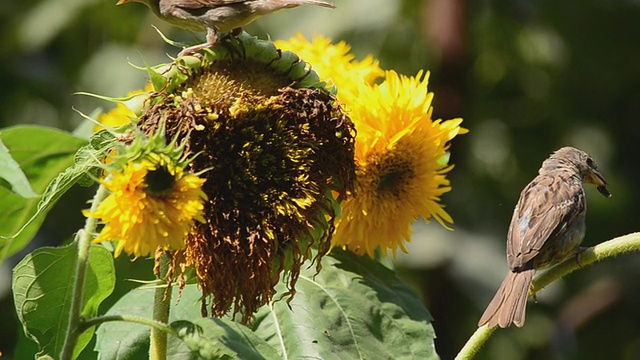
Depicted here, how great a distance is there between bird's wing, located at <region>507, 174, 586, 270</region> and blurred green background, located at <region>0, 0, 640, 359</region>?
4732 mm

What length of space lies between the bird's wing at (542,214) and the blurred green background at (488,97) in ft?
15.5

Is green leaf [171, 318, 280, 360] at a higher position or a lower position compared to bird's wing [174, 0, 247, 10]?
lower

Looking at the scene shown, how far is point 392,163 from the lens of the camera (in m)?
2.32

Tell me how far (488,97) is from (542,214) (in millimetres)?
6000

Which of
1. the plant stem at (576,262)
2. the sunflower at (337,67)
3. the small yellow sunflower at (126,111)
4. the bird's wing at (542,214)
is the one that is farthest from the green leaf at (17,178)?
the bird's wing at (542,214)

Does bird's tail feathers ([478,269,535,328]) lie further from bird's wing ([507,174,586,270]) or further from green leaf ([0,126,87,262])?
green leaf ([0,126,87,262])

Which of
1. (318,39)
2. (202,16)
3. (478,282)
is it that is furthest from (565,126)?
(202,16)

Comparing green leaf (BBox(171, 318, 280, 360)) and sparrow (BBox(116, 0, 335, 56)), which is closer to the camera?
green leaf (BBox(171, 318, 280, 360))

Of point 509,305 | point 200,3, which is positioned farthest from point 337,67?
point 509,305

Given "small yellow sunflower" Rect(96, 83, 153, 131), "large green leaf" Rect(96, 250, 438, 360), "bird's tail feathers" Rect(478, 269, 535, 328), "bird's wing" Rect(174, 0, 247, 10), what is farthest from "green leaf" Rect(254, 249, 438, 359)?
"bird's wing" Rect(174, 0, 247, 10)

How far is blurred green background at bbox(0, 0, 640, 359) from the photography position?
806 centimetres

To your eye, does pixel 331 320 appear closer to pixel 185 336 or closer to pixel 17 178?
pixel 185 336

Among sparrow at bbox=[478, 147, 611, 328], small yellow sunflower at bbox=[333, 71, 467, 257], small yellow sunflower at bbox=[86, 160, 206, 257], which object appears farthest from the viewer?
sparrow at bbox=[478, 147, 611, 328]

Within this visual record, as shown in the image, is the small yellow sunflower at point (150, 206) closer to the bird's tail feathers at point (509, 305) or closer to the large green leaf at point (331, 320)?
the large green leaf at point (331, 320)
